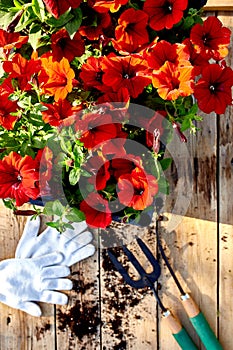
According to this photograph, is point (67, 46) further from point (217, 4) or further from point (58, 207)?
point (217, 4)

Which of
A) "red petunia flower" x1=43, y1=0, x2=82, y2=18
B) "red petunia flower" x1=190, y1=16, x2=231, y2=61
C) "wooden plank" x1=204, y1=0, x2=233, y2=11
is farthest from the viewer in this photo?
"wooden plank" x1=204, y1=0, x2=233, y2=11

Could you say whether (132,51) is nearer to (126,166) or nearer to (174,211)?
(126,166)

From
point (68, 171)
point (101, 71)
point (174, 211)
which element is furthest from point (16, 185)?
point (174, 211)

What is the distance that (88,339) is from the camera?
126cm

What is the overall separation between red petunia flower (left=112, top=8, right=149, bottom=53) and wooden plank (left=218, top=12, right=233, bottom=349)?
0.41 meters

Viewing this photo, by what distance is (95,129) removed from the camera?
2.55 feet

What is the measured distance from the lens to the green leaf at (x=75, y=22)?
0.77 m

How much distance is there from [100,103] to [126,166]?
10 cm

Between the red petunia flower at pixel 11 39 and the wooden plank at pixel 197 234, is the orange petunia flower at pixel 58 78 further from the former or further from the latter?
the wooden plank at pixel 197 234

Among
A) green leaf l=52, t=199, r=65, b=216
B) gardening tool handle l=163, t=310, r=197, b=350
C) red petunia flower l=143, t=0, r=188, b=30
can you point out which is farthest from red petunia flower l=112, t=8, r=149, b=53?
gardening tool handle l=163, t=310, r=197, b=350

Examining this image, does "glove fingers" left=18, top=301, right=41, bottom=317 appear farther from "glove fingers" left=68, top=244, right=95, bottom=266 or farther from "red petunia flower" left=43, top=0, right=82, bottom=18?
"red petunia flower" left=43, top=0, right=82, bottom=18

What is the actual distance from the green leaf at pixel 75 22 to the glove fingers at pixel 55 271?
0.60m

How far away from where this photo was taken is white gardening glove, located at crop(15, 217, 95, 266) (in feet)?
4.02

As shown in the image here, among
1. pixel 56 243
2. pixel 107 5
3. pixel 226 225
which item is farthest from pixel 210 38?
pixel 56 243
